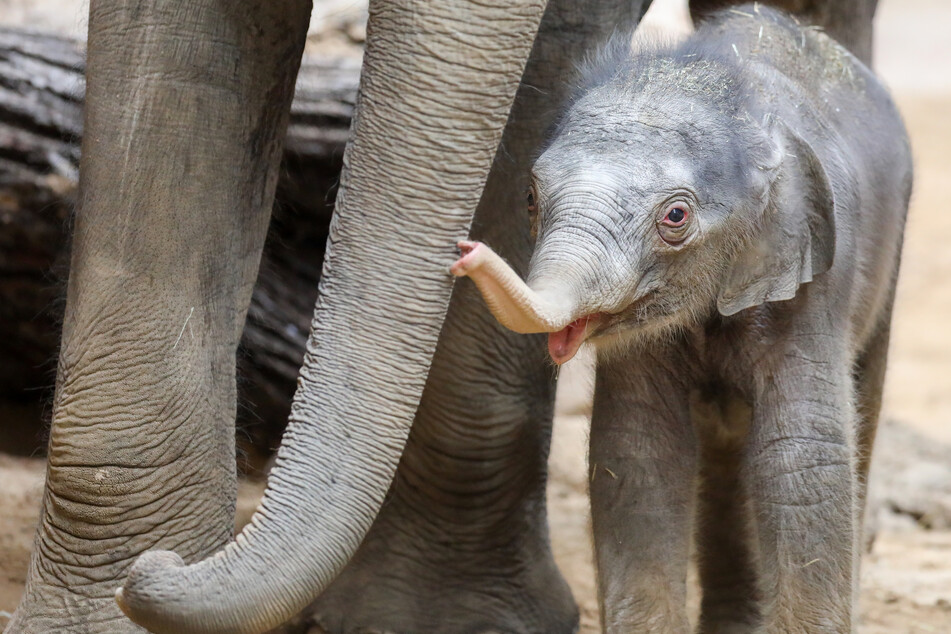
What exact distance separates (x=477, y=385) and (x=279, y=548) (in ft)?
3.47

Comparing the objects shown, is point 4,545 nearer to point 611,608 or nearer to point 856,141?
point 611,608

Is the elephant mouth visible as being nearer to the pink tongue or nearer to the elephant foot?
the pink tongue

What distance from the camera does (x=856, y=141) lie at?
2703 millimetres

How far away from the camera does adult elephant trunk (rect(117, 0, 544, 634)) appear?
1999mm

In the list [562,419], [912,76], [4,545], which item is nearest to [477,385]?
[4,545]

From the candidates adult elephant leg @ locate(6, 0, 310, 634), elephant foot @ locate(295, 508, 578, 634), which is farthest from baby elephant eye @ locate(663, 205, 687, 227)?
elephant foot @ locate(295, 508, 578, 634)

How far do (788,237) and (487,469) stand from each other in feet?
3.19

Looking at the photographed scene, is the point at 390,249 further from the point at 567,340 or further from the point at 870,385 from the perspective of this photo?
the point at 870,385

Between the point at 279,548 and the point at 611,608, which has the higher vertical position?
the point at 279,548

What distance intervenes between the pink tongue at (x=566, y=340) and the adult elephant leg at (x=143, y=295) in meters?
0.73

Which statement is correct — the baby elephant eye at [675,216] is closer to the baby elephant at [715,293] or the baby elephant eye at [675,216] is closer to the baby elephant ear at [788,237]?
the baby elephant at [715,293]

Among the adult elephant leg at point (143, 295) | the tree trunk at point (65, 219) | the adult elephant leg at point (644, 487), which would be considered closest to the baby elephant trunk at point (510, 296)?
the adult elephant leg at point (644, 487)

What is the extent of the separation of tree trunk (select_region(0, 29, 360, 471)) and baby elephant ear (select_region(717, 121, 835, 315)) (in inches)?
71.6

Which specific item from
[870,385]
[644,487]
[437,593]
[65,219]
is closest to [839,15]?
[870,385]
